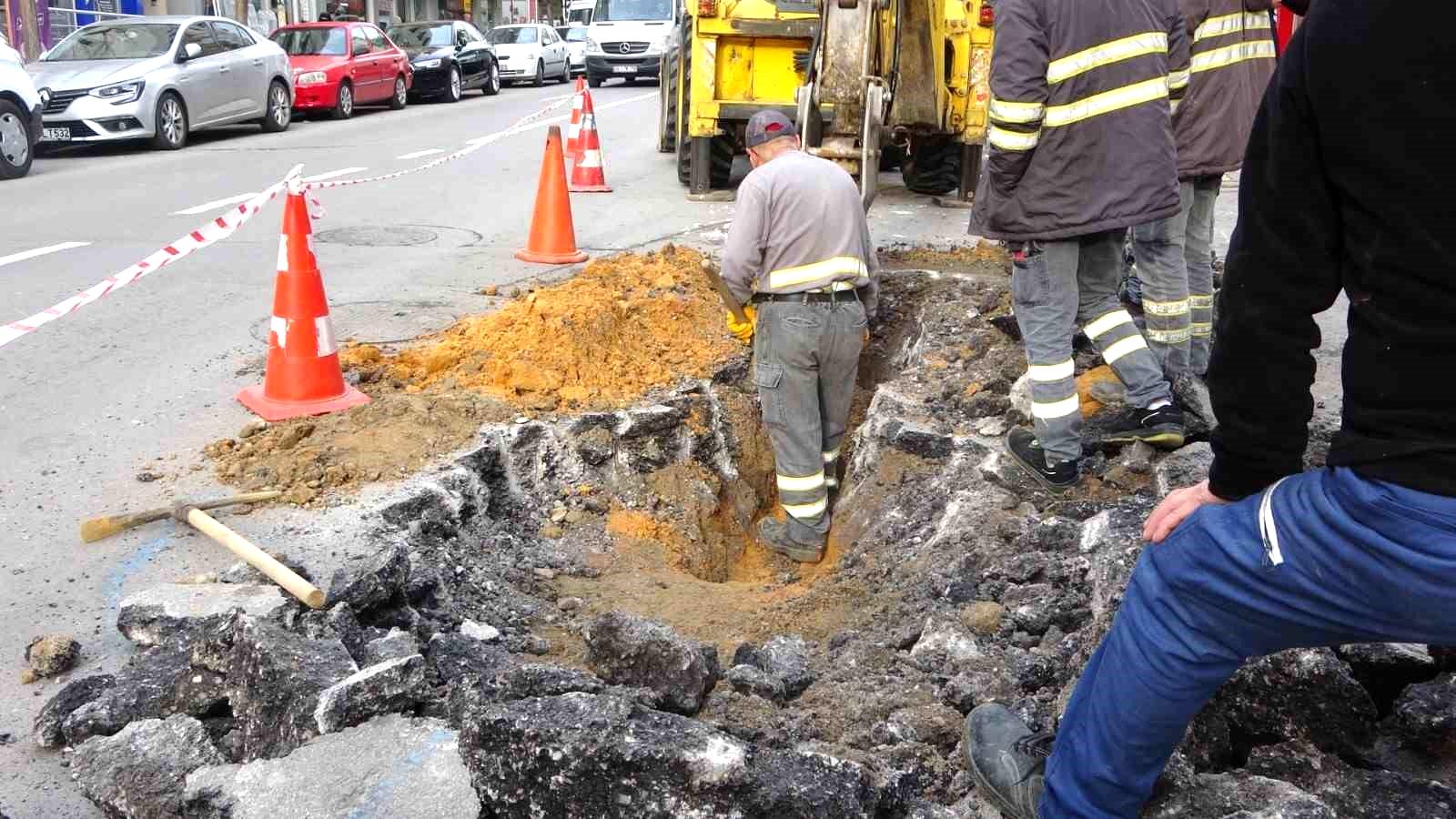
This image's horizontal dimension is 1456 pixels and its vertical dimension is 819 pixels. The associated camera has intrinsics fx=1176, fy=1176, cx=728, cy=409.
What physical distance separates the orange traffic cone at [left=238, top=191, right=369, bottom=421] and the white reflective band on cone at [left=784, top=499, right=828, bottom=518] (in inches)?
79.7

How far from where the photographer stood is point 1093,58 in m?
4.31

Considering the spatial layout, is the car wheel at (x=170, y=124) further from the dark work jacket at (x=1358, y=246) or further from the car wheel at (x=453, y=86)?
the dark work jacket at (x=1358, y=246)

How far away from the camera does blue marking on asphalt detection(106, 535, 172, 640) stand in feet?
12.4

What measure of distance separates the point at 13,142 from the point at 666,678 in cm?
1231

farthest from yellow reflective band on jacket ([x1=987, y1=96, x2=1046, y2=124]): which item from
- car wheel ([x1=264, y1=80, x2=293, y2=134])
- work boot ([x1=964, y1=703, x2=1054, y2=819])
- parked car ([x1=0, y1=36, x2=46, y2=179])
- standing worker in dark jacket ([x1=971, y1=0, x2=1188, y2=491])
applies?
car wheel ([x1=264, y1=80, x2=293, y2=134])

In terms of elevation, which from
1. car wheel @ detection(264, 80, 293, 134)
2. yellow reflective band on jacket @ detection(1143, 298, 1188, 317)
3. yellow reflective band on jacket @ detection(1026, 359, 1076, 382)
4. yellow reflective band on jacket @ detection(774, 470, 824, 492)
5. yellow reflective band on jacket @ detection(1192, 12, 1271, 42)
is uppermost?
yellow reflective band on jacket @ detection(1192, 12, 1271, 42)

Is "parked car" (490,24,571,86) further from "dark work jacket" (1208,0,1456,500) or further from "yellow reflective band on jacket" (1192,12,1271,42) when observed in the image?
"dark work jacket" (1208,0,1456,500)

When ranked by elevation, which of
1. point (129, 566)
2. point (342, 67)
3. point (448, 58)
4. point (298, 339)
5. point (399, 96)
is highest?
point (448, 58)

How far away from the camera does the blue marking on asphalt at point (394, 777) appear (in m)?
2.61

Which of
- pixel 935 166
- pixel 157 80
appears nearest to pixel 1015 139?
pixel 935 166

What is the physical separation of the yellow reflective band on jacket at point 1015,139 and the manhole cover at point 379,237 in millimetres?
5864

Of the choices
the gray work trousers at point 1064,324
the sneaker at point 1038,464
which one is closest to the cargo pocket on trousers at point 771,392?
the sneaker at point 1038,464

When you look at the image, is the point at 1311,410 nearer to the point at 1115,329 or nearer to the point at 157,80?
the point at 1115,329

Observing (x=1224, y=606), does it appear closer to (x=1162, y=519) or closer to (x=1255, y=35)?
(x=1162, y=519)
